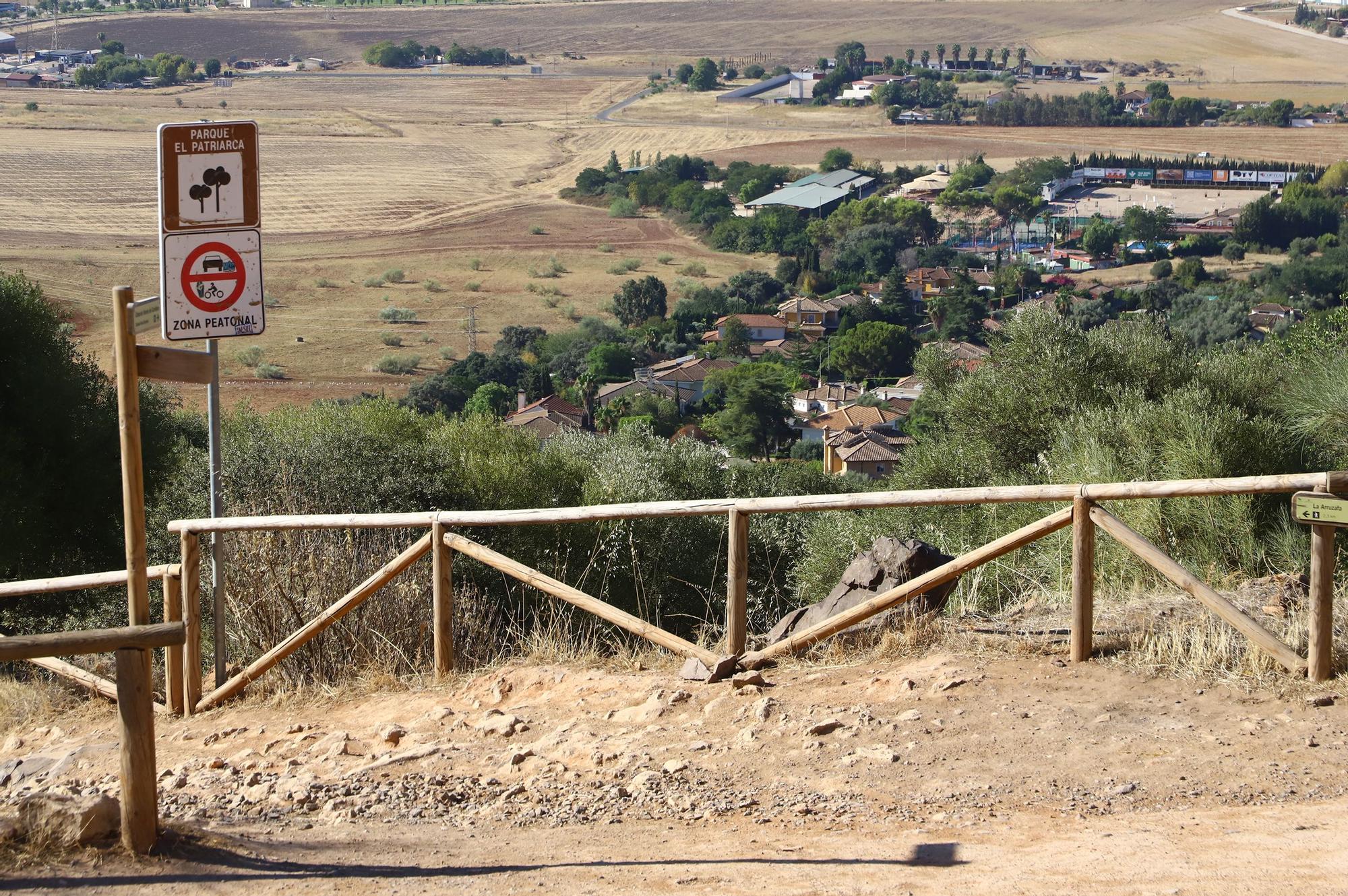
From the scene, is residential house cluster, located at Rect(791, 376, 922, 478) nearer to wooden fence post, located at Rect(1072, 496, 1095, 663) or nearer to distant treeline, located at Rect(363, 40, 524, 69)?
wooden fence post, located at Rect(1072, 496, 1095, 663)

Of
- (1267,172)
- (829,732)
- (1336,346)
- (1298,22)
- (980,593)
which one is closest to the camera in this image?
(829,732)

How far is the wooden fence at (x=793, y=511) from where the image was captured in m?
4.84

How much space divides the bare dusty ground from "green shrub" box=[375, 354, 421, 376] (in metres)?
45.4

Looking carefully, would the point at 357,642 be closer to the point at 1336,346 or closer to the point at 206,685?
the point at 206,685

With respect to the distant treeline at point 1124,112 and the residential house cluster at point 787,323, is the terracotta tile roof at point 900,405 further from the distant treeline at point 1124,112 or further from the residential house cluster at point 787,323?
the distant treeline at point 1124,112

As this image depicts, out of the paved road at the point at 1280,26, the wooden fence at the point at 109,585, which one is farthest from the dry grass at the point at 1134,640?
the paved road at the point at 1280,26

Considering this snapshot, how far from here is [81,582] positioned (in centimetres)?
554

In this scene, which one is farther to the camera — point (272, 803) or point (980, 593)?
point (980, 593)

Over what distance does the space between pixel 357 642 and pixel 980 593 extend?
10.5ft

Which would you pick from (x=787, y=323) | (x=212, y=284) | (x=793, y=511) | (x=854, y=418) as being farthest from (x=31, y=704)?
(x=787, y=323)

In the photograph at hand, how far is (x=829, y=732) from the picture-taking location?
15.6ft

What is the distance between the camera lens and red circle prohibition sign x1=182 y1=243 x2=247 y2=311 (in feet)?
17.2

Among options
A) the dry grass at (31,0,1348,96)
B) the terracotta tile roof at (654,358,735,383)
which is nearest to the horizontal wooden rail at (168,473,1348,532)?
the terracotta tile roof at (654,358,735,383)

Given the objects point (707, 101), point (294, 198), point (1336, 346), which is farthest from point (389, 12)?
point (1336, 346)
